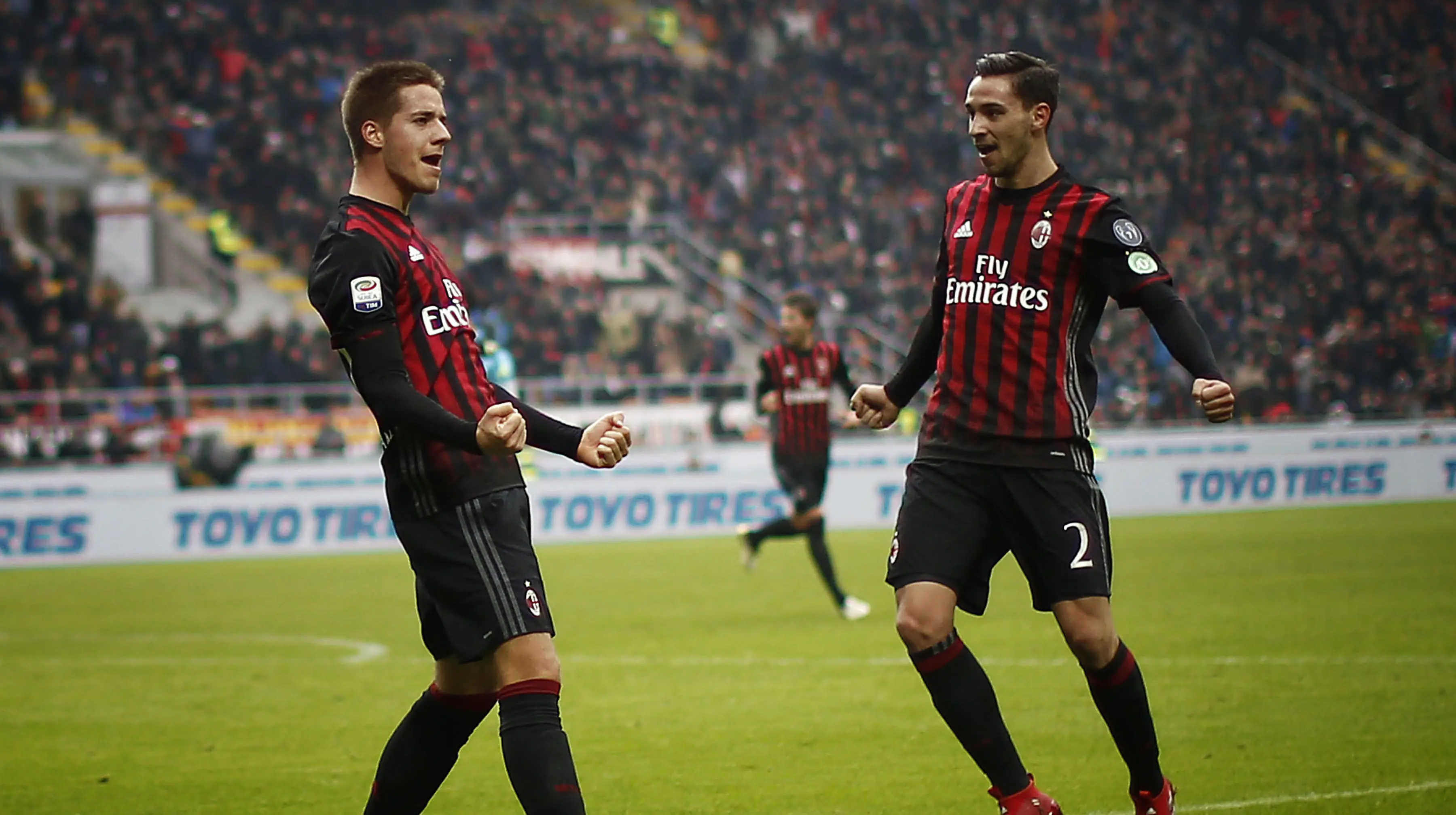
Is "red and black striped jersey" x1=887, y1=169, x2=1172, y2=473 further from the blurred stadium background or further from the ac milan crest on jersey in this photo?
the blurred stadium background

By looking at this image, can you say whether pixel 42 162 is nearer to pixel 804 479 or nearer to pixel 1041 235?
pixel 804 479

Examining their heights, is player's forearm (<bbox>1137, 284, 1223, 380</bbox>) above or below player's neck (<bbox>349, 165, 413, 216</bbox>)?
below

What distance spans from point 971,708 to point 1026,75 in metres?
1.97

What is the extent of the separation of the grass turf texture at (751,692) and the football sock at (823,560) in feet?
0.71

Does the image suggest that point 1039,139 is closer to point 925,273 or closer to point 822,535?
point 822,535

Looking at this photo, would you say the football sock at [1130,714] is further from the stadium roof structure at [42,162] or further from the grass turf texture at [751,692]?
the stadium roof structure at [42,162]

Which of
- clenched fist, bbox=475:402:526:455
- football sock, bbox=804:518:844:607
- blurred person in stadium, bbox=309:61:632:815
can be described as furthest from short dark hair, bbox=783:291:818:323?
clenched fist, bbox=475:402:526:455

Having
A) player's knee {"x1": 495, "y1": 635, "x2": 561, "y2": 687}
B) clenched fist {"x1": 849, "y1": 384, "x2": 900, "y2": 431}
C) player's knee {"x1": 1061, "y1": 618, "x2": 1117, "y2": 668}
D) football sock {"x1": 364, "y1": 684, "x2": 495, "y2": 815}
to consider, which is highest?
clenched fist {"x1": 849, "y1": 384, "x2": 900, "y2": 431}

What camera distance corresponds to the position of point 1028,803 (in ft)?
16.1

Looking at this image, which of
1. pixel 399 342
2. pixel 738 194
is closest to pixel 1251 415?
pixel 738 194

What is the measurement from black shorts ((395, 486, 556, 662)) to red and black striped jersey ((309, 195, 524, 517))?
46 millimetres

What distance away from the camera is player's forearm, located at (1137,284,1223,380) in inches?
200

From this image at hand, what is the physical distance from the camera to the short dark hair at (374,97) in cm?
452

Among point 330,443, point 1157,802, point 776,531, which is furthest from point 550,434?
point 330,443
